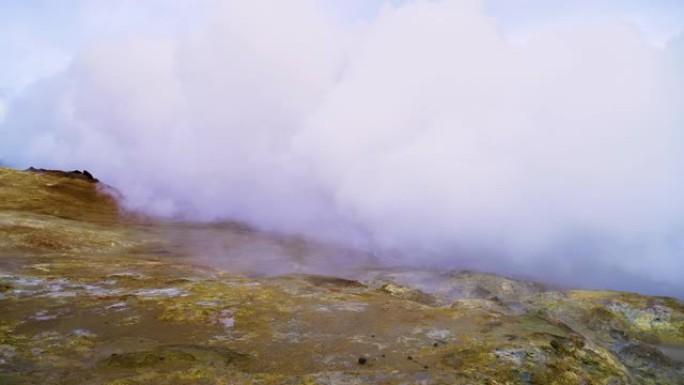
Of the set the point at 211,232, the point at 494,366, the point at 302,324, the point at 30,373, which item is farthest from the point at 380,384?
the point at 211,232

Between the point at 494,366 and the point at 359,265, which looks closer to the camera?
the point at 494,366

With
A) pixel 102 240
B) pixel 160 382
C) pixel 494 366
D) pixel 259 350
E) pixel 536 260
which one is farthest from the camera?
pixel 536 260

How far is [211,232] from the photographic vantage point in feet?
113

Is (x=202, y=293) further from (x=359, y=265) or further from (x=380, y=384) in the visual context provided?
(x=359, y=265)

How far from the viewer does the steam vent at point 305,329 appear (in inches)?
318

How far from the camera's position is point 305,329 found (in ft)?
35.6

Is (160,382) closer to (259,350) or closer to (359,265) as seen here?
(259,350)

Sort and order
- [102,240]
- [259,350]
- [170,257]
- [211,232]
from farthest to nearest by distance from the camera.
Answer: [211,232], [102,240], [170,257], [259,350]

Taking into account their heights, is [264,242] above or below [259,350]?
above

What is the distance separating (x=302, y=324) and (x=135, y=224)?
92.6ft

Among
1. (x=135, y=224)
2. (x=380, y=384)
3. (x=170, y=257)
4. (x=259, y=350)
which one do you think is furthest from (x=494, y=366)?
(x=135, y=224)

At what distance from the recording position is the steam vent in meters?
8.09

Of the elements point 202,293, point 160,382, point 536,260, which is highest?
point 536,260

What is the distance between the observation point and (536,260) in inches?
1073
